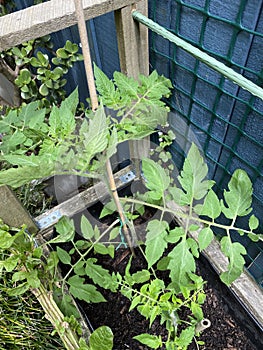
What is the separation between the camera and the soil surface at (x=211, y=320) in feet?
3.15

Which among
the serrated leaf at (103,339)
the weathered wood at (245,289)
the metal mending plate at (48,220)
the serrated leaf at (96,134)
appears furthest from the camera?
the metal mending plate at (48,220)

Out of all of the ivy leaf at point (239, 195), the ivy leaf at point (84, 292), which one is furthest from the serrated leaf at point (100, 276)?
the ivy leaf at point (239, 195)

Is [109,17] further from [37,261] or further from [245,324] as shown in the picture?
[245,324]

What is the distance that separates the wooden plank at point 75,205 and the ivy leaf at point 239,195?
537 mm

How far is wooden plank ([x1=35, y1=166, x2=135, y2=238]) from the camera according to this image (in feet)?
3.68

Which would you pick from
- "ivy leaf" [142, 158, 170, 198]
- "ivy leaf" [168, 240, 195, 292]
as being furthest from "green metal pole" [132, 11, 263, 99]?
→ "ivy leaf" [168, 240, 195, 292]

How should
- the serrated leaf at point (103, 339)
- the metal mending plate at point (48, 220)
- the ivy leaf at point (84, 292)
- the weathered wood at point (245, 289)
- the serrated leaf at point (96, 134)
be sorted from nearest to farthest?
1. the serrated leaf at point (96, 134)
2. the serrated leaf at point (103, 339)
3. the ivy leaf at point (84, 292)
4. the weathered wood at point (245, 289)
5. the metal mending plate at point (48, 220)

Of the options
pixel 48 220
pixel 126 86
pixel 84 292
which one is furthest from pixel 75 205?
pixel 126 86

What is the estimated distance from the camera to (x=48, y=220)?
1.13m

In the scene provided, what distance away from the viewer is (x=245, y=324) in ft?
3.17

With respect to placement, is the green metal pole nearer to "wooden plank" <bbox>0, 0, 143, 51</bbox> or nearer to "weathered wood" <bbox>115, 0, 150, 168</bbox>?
"weathered wood" <bbox>115, 0, 150, 168</bbox>

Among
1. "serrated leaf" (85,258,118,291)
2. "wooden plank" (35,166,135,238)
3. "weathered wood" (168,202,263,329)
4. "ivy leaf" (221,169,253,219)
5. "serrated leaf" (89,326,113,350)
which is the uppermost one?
"ivy leaf" (221,169,253,219)

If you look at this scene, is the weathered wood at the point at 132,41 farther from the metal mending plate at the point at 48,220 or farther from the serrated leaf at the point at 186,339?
the serrated leaf at the point at 186,339

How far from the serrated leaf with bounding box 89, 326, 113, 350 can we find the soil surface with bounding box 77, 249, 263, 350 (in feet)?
1.27
